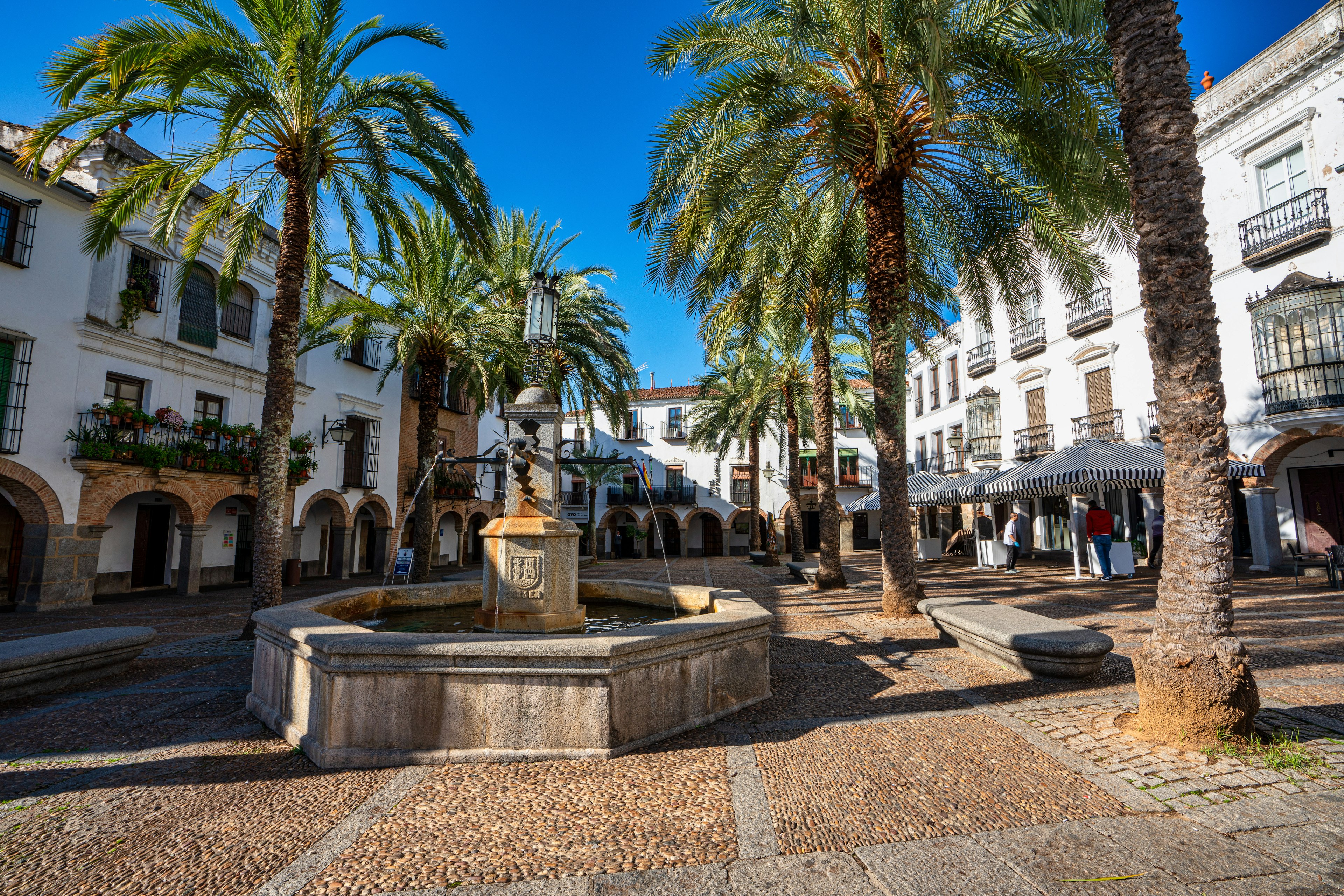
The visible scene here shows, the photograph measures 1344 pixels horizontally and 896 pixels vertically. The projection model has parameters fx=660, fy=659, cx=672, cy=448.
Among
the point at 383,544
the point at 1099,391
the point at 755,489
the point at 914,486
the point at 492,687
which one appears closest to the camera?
the point at 492,687

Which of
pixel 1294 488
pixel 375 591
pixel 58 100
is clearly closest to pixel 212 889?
pixel 375 591

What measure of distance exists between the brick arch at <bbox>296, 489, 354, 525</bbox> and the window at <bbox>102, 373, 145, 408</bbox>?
5.33 meters

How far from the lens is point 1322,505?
50.2ft

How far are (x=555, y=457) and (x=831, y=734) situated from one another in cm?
335

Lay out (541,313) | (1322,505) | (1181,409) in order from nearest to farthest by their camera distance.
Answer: (1181,409) < (541,313) < (1322,505)

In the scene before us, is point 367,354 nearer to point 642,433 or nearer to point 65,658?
point 65,658

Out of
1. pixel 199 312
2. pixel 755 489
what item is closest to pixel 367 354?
pixel 199 312

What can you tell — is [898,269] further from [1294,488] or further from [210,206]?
[1294,488]

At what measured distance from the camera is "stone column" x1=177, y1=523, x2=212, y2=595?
1505cm

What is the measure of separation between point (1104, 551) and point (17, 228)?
876 inches

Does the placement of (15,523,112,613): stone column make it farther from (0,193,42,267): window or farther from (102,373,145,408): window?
(0,193,42,267): window

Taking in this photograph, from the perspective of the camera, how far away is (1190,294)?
4102 mm

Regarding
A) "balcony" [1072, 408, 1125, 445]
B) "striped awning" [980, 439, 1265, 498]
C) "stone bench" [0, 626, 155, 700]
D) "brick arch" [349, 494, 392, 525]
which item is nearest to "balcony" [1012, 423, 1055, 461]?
"balcony" [1072, 408, 1125, 445]

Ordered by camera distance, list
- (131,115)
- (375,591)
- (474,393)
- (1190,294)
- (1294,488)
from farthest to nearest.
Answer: (474,393) < (1294,488) < (131,115) < (375,591) < (1190,294)
